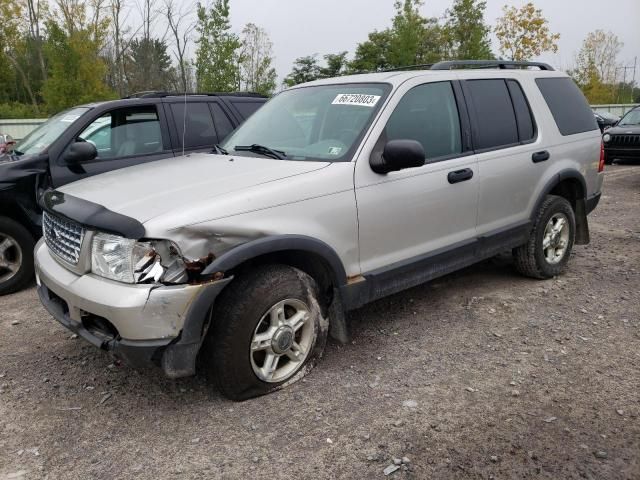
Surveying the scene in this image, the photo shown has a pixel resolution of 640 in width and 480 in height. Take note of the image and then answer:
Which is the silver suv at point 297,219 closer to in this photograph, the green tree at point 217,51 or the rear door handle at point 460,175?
→ the rear door handle at point 460,175

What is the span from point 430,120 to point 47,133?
3.95m

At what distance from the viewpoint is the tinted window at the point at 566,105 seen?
4.86 metres

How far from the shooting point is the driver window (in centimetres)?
541

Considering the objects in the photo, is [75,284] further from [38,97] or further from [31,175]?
[38,97]

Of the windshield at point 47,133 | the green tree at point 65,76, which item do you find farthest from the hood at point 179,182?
the green tree at point 65,76

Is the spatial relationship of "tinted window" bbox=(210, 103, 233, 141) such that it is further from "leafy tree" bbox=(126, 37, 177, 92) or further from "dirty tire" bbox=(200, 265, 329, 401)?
"leafy tree" bbox=(126, 37, 177, 92)

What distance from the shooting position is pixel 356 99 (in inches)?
146

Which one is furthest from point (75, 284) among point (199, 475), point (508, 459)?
point (508, 459)

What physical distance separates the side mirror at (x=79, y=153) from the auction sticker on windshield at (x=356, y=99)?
252cm

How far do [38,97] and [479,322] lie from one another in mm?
36246

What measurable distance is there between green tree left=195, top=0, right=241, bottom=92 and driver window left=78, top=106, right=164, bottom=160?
36.7ft

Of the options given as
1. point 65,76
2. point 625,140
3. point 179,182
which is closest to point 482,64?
point 179,182

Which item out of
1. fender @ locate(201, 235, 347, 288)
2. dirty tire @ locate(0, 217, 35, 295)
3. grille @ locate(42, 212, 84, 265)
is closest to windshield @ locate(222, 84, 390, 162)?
fender @ locate(201, 235, 347, 288)

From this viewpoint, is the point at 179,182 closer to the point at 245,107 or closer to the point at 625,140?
the point at 245,107
